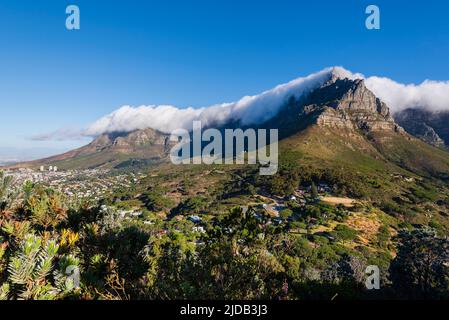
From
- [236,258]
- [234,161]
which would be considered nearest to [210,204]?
[234,161]

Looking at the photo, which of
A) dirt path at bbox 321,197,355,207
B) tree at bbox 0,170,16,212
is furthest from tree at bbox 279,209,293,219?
tree at bbox 0,170,16,212

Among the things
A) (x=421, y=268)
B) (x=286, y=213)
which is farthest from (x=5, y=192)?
(x=286, y=213)

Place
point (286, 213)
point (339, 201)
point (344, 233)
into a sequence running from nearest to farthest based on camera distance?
point (344, 233) < point (286, 213) < point (339, 201)

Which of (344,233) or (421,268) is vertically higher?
(421,268)

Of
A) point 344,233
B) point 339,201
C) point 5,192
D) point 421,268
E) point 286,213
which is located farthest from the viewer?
point 339,201

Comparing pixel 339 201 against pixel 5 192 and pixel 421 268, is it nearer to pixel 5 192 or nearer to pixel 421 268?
pixel 421 268

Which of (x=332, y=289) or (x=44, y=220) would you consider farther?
(x=332, y=289)

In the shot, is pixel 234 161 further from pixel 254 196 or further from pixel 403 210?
pixel 403 210

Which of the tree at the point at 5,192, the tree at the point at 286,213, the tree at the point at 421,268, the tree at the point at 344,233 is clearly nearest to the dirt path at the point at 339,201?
the tree at the point at 286,213
